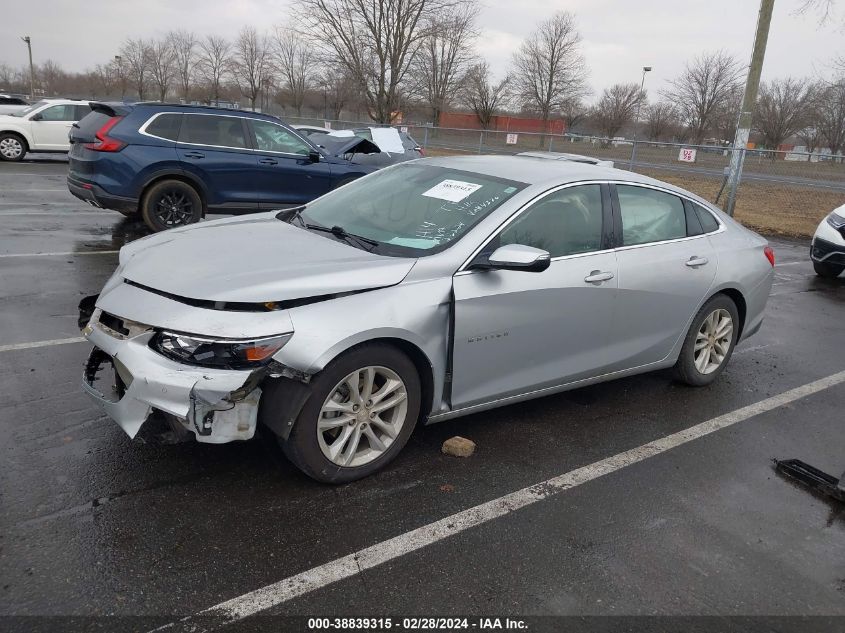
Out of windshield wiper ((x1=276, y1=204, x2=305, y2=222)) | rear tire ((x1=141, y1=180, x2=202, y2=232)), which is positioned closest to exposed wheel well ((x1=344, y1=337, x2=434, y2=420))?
windshield wiper ((x1=276, y1=204, x2=305, y2=222))

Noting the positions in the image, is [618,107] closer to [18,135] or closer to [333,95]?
[333,95]

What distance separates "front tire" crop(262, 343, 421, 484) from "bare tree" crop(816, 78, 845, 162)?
41.4 metres

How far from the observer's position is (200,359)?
2.92m

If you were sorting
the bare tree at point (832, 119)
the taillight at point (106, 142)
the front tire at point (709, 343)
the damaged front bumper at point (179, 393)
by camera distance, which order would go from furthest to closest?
the bare tree at point (832, 119)
the taillight at point (106, 142)
the front tire at point (709, 343)
the damaged front bumper at point (179, 393)

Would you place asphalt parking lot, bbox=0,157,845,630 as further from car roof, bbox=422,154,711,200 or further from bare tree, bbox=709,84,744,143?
bare tree, bbox=709,84,744,143

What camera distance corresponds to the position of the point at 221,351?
2934 millimetres

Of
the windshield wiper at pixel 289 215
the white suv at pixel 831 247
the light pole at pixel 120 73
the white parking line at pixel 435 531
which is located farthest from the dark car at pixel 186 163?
the light pole at pixel 120 73

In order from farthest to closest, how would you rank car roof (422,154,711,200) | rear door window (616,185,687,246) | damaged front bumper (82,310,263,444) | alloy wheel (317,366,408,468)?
1. rear door window (616,185,687,246)
2. car roof (422,154,711,200)
3. alloy wheel (317,366,408,468)
4. damaged front bumper (82,310,263,444)

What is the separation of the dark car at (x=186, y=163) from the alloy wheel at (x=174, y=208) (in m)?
0.01

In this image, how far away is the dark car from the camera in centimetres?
845

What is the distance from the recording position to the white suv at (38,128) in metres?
17.4

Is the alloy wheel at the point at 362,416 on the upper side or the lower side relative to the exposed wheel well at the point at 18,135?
lower

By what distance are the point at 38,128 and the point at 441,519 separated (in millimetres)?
18958

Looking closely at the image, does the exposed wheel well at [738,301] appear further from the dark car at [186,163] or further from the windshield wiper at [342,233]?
the dark car at [186,163]
